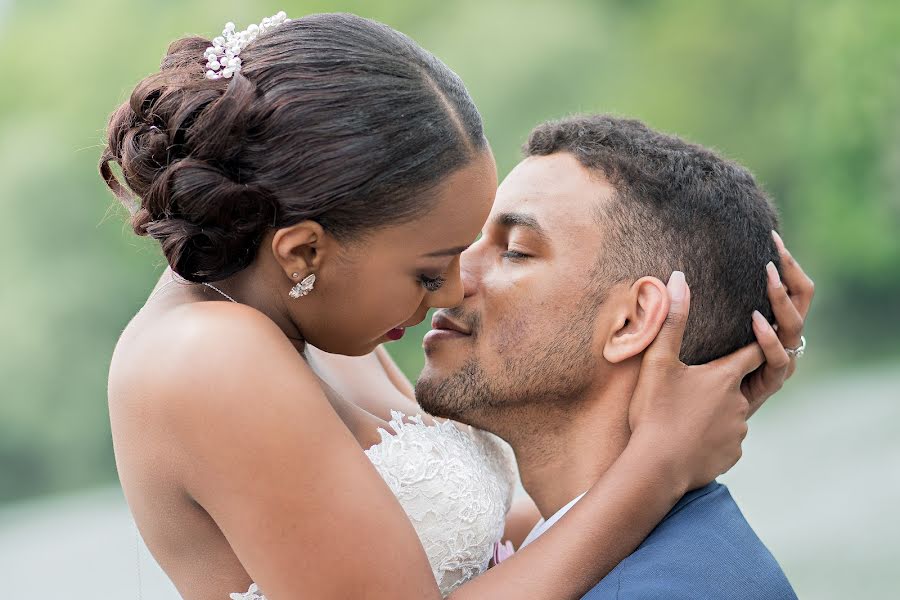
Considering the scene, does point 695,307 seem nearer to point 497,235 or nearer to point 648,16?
point 497,235

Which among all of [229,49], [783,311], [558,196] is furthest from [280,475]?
[783,311]

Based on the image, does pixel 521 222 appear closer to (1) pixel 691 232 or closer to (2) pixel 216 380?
(1) pixel 691 232

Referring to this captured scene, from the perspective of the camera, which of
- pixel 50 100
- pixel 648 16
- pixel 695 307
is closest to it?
pixel 695 307

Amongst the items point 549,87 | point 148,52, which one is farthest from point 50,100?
point 549,87

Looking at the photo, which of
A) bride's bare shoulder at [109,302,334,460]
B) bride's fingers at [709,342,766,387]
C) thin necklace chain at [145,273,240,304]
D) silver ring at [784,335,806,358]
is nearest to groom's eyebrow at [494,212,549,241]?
bride's fingers at [709,342,766,387]

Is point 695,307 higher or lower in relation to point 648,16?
lower

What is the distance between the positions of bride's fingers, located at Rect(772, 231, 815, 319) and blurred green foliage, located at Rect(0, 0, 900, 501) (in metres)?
7.19

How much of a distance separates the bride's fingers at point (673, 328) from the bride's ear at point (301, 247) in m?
0.91

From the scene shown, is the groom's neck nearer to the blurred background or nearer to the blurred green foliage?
the blurred background

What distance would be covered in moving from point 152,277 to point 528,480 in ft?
27.6

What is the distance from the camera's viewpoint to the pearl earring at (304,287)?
7.62ft

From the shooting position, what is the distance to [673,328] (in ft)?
8.82

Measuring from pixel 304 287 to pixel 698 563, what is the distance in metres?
1.11

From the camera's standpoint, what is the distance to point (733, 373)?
2.70m
